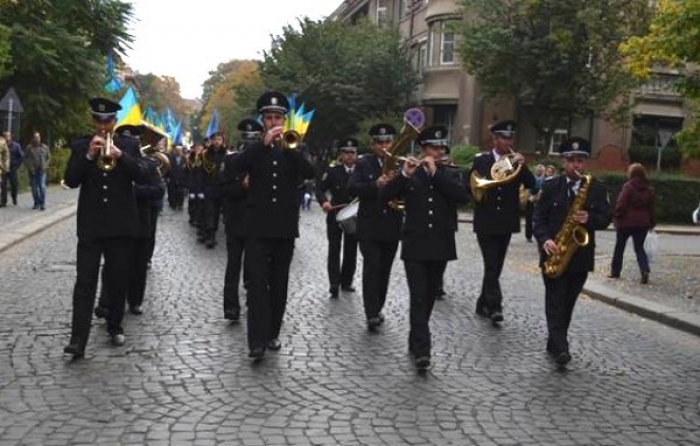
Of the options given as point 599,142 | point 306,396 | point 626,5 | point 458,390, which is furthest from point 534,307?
point 599,142

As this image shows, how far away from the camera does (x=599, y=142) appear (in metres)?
38.9

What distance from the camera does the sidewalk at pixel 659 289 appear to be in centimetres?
1090

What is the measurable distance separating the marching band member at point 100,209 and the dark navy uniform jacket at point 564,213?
3569 mm

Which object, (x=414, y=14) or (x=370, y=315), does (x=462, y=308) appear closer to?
(x=370, y=315)

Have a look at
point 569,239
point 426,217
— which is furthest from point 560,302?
point 426,217

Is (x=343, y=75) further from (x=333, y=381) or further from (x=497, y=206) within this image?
(x=333, y=381)

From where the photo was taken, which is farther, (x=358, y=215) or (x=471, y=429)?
(x=358, y=215)

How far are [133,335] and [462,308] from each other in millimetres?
4053

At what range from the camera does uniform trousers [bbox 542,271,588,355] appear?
7797 millimetres

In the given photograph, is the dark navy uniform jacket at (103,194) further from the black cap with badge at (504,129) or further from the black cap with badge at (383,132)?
the black cap with badge at (504,129)

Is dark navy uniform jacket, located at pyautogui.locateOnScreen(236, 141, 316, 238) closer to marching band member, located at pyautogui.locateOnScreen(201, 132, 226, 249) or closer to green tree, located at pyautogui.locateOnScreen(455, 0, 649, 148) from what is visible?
marching band member, located at pyautogui.locateOnScreen(201, 132, 226, 249)

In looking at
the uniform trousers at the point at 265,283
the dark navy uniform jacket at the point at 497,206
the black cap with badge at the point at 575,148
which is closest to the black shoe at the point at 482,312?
the dark navy uniform jacket at the point at 497,206

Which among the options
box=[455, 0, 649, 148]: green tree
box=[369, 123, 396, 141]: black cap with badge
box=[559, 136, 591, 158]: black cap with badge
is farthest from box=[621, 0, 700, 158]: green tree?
box=[455, 0, 649, 148]: green tree

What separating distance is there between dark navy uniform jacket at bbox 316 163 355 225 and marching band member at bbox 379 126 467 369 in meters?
3.64
